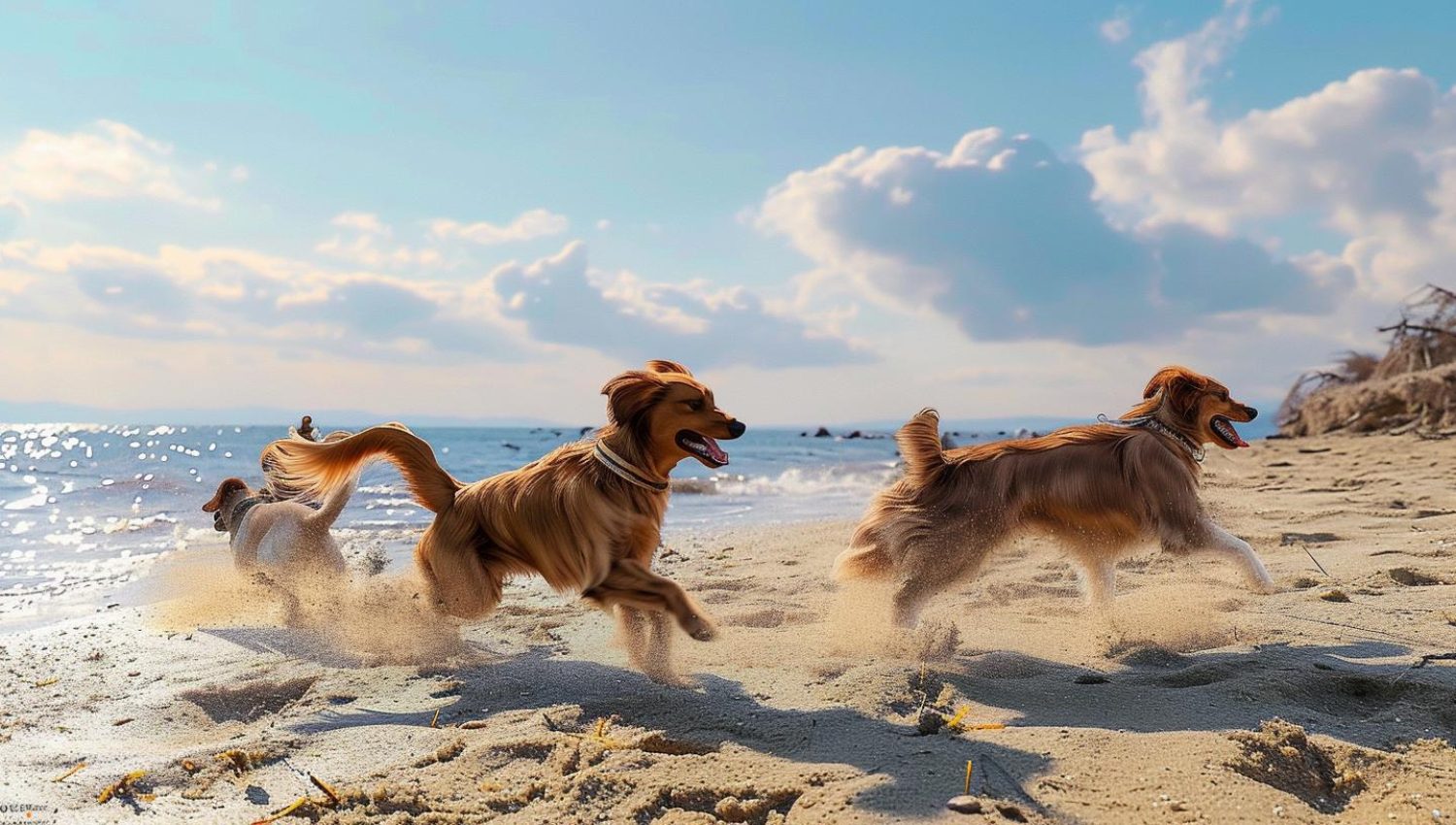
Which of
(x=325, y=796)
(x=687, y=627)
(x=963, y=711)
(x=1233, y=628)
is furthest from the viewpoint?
(x=1233, y=628)

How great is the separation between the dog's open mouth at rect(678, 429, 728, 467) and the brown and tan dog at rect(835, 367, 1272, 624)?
3.50ft

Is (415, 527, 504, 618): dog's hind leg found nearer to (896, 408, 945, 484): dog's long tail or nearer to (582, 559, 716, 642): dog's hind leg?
(582, 559, 716, 642): dog's hind leg

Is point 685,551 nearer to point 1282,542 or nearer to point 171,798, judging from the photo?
point 1282,542

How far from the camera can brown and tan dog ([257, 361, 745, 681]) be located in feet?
13.1

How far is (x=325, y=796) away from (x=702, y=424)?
200cm

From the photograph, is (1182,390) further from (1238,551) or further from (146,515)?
(146,515)

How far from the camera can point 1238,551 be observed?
479cm

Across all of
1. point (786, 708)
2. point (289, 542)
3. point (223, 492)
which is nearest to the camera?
point (786, 708)

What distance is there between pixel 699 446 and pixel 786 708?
3.84 ft

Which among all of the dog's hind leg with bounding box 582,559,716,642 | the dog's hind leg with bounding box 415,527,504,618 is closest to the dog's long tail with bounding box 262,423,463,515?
the dog's hind leg with bounding box 415,527,504,618

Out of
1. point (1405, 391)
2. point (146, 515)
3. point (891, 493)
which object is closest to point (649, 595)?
point (891, 493)

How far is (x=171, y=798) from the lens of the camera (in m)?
3.03

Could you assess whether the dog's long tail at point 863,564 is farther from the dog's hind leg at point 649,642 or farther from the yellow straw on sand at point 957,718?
the yellow straw on sand at point 957,718

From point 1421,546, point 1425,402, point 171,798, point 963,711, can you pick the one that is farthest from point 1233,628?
point 1425,402
